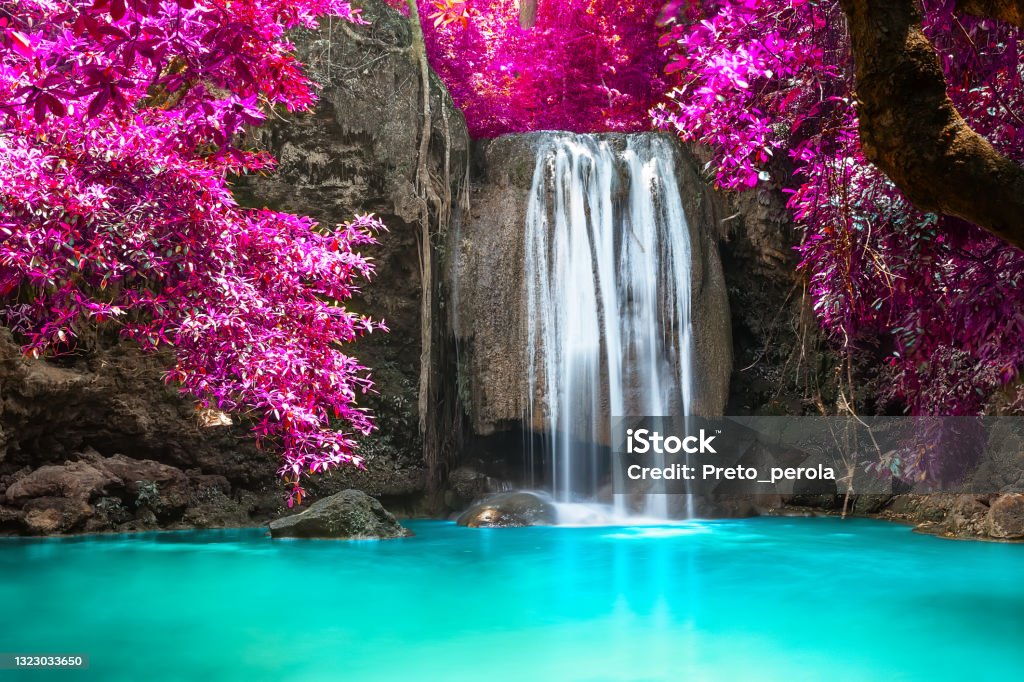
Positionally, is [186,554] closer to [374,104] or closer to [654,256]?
[374,104]

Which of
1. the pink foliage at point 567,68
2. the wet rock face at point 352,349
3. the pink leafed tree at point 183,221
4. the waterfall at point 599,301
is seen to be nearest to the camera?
the pink leafed tree at point 183,221

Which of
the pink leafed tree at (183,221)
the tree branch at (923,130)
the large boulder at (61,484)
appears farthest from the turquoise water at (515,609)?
the tree branch at (923,130)

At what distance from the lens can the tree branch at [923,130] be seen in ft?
8.11

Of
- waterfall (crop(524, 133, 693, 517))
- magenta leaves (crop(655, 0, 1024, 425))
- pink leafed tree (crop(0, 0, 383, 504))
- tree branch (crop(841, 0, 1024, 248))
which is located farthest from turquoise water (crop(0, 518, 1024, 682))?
waterfall (crop(524, 133, 693, 517))

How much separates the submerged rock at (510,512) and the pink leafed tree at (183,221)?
197 inches

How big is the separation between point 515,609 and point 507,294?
273 inches

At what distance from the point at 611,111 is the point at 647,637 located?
12172mm

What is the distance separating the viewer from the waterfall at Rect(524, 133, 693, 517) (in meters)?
12.3

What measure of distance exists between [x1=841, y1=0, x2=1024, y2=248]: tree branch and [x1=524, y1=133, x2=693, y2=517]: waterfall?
9.80m

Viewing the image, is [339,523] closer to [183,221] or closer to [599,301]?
[599,301]

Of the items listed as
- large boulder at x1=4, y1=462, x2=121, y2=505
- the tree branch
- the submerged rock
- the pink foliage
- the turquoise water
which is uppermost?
the pink foliage

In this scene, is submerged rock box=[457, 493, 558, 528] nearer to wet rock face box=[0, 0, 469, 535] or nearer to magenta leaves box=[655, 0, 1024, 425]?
wet rock face box=[0, 0, 469, 535]

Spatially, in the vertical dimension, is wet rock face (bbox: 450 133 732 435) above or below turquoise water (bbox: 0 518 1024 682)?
above

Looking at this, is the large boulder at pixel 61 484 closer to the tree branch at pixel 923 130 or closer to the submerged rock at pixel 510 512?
the submerged rock at pixel 510 512
